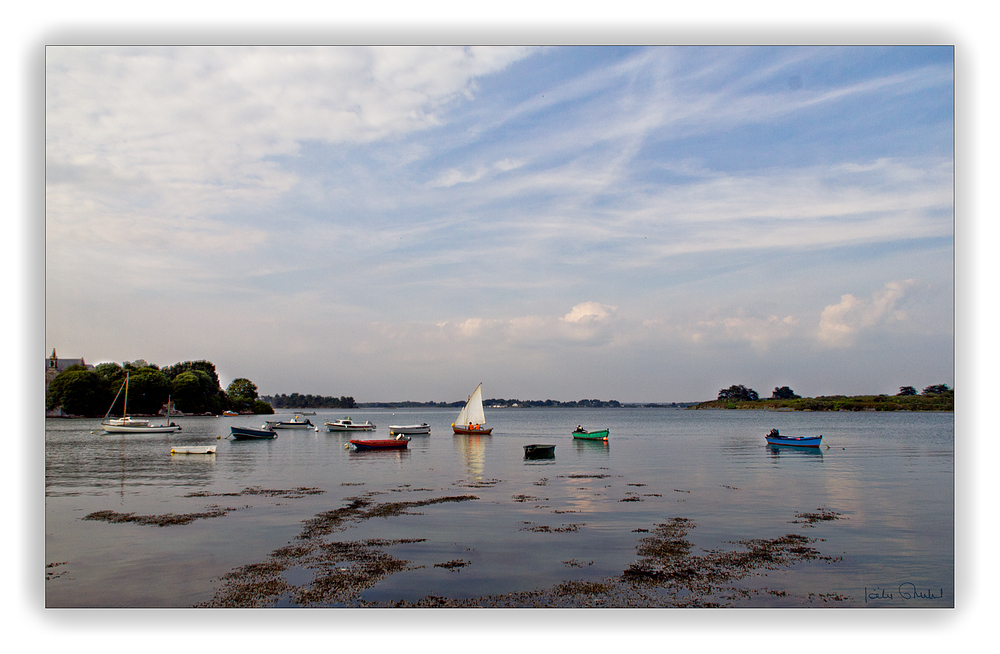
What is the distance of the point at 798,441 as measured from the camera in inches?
2328

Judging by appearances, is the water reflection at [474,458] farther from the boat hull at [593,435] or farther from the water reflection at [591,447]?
the boat hull at [593,435]

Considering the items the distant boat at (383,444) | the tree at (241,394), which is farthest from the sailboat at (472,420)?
the tree at (241,394)

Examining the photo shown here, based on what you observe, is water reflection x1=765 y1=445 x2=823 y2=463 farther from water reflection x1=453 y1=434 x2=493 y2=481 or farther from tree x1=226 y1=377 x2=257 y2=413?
tree x1=226 y1=377 x2=257 y2=413

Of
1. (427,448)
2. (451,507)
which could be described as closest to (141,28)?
(451,507)

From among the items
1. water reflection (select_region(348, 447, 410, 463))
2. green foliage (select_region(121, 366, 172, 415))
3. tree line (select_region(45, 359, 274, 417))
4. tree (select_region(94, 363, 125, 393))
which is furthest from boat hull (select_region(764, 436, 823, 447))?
green foliage (select_region(121, 366, 172, 415))

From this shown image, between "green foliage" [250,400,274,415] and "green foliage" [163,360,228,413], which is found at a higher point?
"green foliage" [163,360,228,413]

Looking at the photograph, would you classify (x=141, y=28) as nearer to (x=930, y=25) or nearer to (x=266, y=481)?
(x=930, y=25)

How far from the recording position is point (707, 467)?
43.2 meters

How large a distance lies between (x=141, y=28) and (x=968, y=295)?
57.3 feet

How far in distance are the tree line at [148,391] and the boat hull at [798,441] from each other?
78280mm

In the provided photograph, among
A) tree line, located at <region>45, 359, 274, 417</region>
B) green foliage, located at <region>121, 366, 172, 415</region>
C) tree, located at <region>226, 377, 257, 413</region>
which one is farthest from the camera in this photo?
tree, located at <region>226, 377, 257, 413</region>
